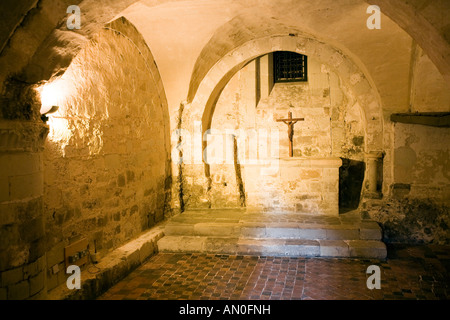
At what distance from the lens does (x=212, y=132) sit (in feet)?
26.8

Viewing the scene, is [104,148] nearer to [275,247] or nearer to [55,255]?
[55,255]

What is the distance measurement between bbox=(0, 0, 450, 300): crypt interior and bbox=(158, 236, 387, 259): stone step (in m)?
0.02

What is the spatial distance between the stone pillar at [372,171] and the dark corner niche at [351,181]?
911mm

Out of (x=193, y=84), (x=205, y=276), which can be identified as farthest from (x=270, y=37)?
(x=205, y=276)

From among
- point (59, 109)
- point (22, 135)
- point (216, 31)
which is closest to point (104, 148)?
point (59, 109)

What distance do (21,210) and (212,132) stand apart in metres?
5.46

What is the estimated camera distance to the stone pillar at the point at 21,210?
2920mm

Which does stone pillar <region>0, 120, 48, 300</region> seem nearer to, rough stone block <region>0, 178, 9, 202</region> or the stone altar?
rough stone block <region>0, 178, 9, 202</region>

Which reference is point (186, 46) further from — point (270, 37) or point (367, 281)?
point (367, 281)

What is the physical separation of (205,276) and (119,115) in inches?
111

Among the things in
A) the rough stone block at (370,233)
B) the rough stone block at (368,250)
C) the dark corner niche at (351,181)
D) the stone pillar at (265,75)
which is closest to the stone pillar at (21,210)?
the rough stone block at (368,250)

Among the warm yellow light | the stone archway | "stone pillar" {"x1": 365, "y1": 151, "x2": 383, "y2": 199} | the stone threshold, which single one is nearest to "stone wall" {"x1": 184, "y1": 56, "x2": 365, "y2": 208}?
the stone archway

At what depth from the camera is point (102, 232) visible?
5.01m

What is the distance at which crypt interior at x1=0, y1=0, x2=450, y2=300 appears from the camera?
10.1 feet
